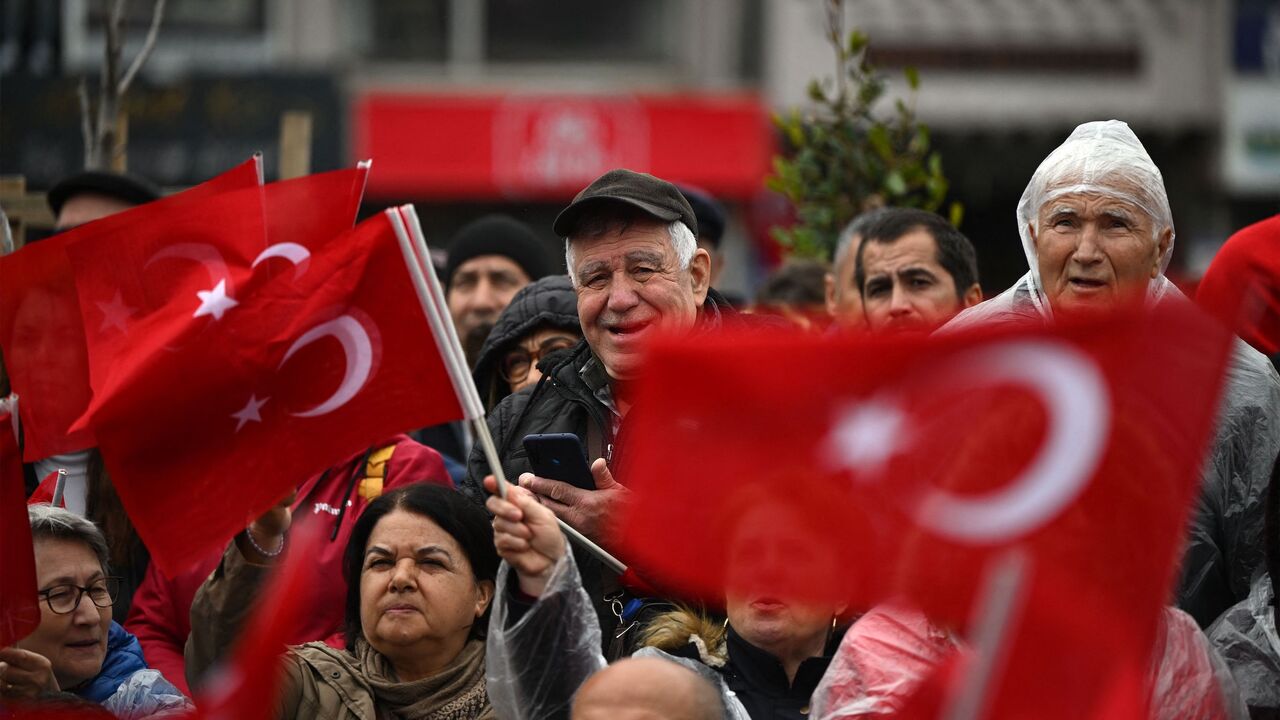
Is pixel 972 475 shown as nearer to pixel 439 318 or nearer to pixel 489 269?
pixel 439 318

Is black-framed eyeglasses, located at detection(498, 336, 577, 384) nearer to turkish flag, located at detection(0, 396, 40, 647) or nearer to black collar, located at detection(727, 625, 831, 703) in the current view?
turkish flag, located at detection(0, 396, 40, 647)

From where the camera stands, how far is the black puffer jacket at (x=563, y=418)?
4688mm

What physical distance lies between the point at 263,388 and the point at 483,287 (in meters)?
2.37

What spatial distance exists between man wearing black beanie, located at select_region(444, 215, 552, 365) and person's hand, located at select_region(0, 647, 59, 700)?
8.31ft

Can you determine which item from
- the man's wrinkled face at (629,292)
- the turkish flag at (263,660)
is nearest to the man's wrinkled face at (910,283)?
the man's wrinkled face at (629,292)

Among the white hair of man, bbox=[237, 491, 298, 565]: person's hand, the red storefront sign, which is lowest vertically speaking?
the red storefront sign

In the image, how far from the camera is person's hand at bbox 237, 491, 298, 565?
4.34 m

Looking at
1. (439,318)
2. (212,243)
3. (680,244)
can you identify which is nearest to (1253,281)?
(680,244)

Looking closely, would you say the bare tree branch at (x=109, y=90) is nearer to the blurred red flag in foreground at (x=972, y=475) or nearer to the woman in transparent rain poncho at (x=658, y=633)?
the woman in transparent rain poncho at (x=658, y=633)

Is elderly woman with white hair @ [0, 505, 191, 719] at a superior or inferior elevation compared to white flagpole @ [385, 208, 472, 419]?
inferior

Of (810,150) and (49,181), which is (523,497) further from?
(49,181)

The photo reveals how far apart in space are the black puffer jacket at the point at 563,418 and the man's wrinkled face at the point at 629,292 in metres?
0.14

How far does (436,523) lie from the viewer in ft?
14.8

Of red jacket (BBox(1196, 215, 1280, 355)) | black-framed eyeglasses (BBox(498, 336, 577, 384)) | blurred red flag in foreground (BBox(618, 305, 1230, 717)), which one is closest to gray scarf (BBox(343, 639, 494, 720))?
blurred red flag in foreground (BBox(618, 305, 1230, 717))
